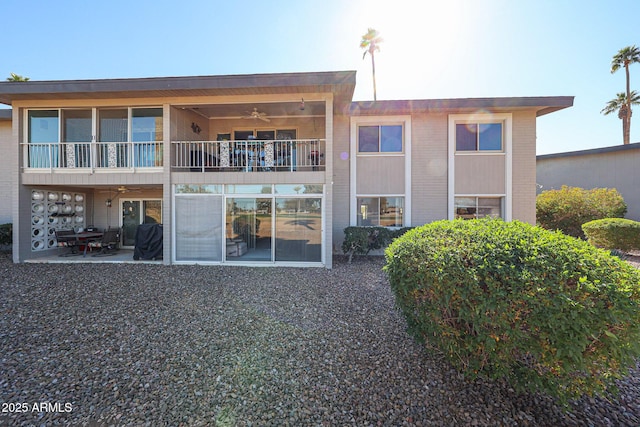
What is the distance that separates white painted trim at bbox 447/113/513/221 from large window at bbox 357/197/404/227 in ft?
6.34

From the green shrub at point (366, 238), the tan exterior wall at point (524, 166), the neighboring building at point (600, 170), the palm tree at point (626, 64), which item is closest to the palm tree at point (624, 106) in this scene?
the palm tree at point (626, 64)

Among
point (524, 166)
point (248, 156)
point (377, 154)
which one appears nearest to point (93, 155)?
point (248, 156)

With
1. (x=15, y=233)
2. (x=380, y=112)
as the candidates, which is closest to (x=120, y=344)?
(x=15, y=233)

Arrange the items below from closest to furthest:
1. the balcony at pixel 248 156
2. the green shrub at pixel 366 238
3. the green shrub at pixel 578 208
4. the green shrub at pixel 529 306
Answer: the green shrub at pixel 529 306, the balcony at pixel 248 156, the green shrub at pixel 366 238, the green shrub at pixel 578 208

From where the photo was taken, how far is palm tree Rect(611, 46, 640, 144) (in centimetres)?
2455

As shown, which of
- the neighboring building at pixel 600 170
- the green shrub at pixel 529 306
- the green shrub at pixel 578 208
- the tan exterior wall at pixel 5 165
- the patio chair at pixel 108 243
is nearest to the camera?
the green shrub at pixel 529 306

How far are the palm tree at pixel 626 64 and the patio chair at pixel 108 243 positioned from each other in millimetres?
40916

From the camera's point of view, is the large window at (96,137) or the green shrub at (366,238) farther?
the green shrub at (366,238)

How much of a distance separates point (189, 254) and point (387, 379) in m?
7.77

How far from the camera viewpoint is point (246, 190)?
8938 mm

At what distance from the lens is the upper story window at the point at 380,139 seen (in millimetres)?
10891

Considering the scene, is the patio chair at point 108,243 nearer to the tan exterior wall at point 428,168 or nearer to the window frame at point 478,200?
the tan exterior wall at point 428,168

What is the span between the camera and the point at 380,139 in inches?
431

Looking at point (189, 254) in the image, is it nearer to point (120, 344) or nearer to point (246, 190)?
point (246, 190)
